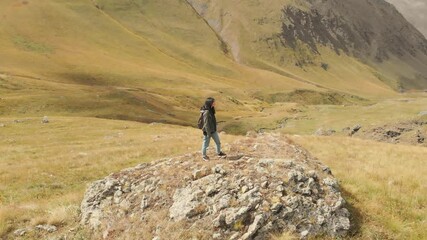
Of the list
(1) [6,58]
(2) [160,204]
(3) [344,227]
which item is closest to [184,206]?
(2) [160,204]

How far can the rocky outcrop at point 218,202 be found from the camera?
1387cm

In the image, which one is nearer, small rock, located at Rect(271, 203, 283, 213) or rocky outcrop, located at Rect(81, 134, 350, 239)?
rocky outcrop, located at Rect(81, 134, 350, 239)

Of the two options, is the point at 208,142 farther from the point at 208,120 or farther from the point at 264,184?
the point at 264,184

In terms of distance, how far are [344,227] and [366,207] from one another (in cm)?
259

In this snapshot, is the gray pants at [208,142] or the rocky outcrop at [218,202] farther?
the gray pants at [208,142]

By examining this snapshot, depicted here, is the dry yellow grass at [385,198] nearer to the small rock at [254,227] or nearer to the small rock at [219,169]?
the small rock at [254,227]

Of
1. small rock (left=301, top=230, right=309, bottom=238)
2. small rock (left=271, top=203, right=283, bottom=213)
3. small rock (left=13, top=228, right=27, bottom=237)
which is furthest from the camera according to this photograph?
small rock (left=13, top=228, right=27, bottom=237)

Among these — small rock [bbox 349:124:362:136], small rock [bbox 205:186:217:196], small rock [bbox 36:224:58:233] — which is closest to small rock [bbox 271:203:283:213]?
small rock [bbox 205:186:217:196]

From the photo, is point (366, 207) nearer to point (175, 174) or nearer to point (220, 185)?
point (220, 185)

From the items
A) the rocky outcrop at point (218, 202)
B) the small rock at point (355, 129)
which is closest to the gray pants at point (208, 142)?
the rocky outcrop at point (218, 202)

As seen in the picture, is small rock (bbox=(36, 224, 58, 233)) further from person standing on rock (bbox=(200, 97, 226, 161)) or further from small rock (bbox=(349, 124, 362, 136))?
small rock (bbox=(349, 124, 362, 136))

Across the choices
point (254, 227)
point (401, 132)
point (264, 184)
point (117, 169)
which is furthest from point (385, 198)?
point (401, 132)

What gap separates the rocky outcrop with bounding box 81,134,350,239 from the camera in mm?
13867

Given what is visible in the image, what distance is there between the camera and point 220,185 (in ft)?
50.3
